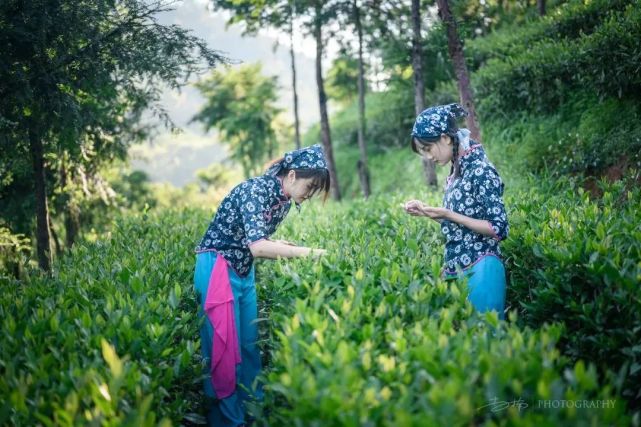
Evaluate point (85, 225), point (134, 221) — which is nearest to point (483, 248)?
point (134, 221)

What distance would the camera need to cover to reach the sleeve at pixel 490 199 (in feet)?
10.6

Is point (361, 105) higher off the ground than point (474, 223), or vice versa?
point (361, 105)

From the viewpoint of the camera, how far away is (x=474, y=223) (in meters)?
3.22

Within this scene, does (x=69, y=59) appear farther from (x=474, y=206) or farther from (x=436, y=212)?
(x=474, y=206)

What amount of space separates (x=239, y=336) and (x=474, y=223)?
2.14 meters

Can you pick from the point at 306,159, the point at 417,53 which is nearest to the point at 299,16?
the point at 417,53

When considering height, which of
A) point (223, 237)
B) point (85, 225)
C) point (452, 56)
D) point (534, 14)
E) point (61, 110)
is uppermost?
→ point (534, 14)

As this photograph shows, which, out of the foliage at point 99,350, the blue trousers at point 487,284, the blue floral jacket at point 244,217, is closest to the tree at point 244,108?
the foliage at point 99,350

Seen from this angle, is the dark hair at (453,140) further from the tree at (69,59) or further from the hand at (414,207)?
the tree at (69,59)

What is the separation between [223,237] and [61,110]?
2.92 m

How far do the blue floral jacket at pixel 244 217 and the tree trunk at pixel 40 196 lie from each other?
3.68 m

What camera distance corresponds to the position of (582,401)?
6.00ft

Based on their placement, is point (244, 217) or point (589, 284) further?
point (244, 217)

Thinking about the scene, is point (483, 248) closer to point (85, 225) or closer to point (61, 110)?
point (61, 110)
